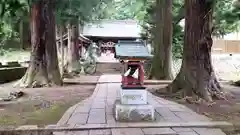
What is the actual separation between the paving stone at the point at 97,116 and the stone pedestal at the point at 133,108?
0.34 m

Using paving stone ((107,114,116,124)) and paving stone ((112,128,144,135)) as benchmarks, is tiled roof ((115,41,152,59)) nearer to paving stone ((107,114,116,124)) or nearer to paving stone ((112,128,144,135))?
paving stone ((107,114,116,124))

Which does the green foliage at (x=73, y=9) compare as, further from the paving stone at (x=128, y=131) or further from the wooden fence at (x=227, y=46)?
the wooden fence at (x=227, y=46)

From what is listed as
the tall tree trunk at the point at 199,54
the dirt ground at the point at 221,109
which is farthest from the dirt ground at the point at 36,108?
the tall tree trunk at the point at 199,54

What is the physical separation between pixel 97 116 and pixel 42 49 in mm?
7863

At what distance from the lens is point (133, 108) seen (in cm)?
629

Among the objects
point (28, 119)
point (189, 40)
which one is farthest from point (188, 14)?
point (28, 119)

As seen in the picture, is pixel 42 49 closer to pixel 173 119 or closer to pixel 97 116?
pixel 97 116

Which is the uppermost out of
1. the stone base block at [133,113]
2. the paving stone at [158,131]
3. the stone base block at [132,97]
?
the stone base block at [132,97]

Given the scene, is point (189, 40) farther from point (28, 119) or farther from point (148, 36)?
point (148, 36)

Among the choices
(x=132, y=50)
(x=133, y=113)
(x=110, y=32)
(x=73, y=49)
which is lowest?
(x=133, y=113)

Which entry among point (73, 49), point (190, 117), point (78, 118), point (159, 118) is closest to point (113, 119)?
point (78, 118)

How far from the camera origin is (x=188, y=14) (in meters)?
9.64

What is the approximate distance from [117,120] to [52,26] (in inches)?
346

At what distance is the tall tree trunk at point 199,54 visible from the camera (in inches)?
363
